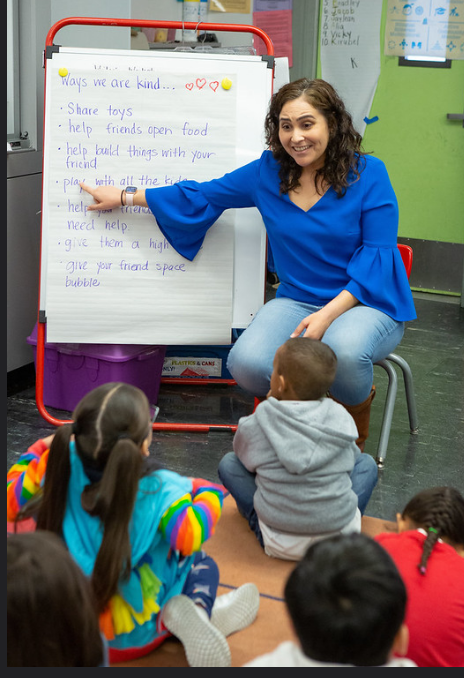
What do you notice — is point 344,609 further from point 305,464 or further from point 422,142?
point 422,142

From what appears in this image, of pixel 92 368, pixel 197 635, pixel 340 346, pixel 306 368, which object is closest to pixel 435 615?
pixel 197 635

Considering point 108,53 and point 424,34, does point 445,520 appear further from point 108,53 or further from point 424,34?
point 424,34

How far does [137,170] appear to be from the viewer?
2.59m

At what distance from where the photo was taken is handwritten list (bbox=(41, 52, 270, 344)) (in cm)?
256

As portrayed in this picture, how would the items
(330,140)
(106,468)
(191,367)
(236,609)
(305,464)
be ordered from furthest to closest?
(191,367), (330,140), (305,464), (236,609), (106,468)

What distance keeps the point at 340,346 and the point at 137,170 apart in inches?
33.8

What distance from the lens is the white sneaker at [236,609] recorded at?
1635mm

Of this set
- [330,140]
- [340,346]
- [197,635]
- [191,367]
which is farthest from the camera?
[191,367]

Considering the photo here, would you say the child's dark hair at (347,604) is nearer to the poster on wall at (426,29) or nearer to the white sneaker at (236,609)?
the white sneaker at (236,609)

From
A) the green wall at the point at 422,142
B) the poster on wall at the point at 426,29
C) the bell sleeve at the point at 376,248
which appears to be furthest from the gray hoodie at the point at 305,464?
the poster on wall at the point at 426,29

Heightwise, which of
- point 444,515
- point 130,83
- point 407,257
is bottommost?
point 444,515

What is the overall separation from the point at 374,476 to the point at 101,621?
89 cm

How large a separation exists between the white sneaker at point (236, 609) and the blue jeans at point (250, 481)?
0.31 metres

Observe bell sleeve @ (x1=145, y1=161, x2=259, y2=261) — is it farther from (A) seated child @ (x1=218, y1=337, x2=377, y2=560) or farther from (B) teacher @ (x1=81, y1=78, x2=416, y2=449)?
(A) seated child @ (x1=218, y1=337, x2=377, y2=560)
